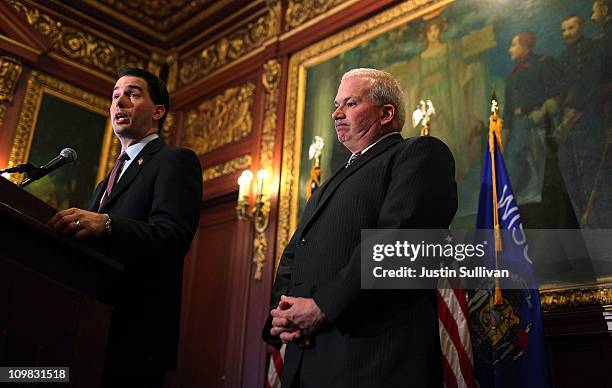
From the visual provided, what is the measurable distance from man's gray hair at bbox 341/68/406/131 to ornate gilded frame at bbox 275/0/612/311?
2658 mm

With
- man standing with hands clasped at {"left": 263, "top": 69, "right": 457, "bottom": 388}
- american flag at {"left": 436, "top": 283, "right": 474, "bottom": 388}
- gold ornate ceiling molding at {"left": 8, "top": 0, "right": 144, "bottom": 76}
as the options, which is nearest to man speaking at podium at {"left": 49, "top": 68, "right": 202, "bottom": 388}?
man standing with hands clasped at {"left": 263, "top": 69, "right": 457, "bottom": 388}

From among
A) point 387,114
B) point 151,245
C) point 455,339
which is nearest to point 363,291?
point 151,245

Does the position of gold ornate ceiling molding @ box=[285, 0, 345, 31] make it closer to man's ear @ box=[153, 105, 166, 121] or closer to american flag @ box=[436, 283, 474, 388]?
american flag @ box=[436, 283, 474, 388]

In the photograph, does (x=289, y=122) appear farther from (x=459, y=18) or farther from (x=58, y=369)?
(x=58, y=369)

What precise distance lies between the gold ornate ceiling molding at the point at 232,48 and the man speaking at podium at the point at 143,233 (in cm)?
401

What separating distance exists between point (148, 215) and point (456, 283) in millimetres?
1721

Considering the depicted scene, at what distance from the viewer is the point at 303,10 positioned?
580 cm

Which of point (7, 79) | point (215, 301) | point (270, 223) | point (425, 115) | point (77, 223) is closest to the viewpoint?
point (77, 223)

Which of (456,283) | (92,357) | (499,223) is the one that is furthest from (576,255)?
(92,357)

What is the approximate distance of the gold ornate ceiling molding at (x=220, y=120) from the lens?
5.98m

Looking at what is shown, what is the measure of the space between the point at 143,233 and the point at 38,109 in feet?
15.5

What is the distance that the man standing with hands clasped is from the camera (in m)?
1.66

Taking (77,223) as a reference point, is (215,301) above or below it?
above

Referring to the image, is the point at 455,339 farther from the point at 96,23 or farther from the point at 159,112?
the point at 96,23
